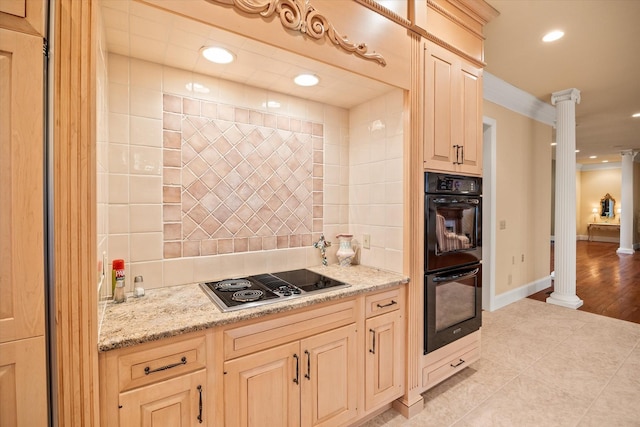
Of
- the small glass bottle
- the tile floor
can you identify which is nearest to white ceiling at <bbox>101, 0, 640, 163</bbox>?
the small glass bottle

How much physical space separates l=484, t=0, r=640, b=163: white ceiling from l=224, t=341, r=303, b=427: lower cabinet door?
274cm

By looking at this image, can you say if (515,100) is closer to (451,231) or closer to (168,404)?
(451,231)

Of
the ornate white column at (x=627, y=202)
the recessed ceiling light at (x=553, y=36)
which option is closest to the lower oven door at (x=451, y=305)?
the recessed ceiling light at (x=553, y=36)

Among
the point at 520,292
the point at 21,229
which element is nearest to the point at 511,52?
the point at 520,292

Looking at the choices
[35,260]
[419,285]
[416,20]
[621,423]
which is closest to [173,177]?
[35,260]

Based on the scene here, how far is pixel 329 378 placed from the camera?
1.58 m

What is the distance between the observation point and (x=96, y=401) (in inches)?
39.0

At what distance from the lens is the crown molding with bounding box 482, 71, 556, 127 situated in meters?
3.46

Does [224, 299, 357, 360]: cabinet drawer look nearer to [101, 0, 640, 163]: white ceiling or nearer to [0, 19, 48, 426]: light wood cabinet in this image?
[0, 19, 48, 426]: light wood cabinet

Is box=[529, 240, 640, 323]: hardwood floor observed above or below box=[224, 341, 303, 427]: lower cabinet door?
below

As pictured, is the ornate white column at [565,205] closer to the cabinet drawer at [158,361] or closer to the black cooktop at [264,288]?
the black cooktop at [264,288]

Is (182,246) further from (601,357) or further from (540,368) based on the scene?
(601,357)

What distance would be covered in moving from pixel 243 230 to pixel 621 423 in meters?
2.63

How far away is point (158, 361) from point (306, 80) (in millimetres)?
1645
